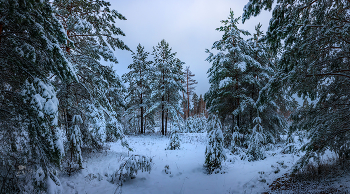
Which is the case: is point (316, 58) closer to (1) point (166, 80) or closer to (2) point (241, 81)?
(2) point (241, 81)

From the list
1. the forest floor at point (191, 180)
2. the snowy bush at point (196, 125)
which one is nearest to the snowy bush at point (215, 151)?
the forest floor at point (191, 180)

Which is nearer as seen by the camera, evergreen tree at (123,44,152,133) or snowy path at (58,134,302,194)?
snowy path at (58,134,302,194)

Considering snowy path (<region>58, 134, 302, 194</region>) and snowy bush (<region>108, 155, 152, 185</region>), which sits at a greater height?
snowy bush (<region>108, 155, 152, 185</region>)

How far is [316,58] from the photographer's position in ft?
15.4

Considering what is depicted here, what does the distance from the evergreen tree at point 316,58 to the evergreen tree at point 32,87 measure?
5.34m

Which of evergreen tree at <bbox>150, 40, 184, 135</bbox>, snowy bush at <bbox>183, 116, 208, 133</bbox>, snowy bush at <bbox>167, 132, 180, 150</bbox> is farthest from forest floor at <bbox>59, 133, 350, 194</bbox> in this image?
snowy bush at <bbox>183, 116, 208, 133</bbox>

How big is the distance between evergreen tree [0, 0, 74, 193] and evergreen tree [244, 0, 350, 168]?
534 centimetres

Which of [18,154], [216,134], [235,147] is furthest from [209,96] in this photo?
[18,154]

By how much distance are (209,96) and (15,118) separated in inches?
449

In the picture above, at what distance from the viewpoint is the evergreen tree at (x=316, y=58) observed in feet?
14.5

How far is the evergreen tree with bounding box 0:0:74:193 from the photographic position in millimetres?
3352

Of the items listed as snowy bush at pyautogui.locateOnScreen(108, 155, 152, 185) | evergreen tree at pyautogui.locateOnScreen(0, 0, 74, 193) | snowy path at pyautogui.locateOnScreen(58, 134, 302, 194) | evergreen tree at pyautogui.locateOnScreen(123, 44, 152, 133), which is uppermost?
evergreen tree at pyautogui.locateOnScreen(123, 44, 152, 133)

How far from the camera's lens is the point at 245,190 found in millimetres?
5453

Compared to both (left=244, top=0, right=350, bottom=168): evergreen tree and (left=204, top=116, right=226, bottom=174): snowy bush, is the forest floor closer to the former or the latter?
(left=204, top=116, right=226, bottom=174): snowy bush
